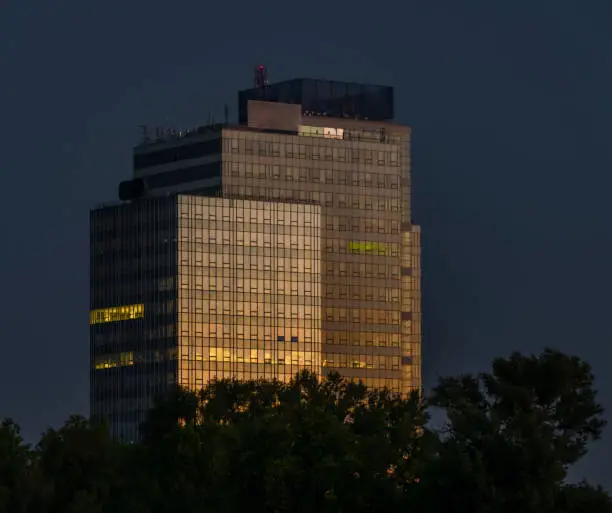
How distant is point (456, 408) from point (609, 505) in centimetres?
1253

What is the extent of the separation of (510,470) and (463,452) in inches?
141

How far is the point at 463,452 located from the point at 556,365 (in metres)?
13.4

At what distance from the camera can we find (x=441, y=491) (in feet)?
623

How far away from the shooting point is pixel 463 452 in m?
190

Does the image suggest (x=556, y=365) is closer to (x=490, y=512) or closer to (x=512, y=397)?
(x=512, y=397)

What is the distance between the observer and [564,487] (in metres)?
193

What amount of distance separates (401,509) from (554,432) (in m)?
12.2

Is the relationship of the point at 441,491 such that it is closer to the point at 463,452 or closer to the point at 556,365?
the point at 463,452

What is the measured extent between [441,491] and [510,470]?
15.6 feet

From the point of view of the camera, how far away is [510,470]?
19088cm

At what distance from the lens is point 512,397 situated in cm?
19950

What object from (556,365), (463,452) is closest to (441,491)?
(463,452)

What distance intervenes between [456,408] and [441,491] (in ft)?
29.5

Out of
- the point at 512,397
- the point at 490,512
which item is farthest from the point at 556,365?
the point at 490,512
